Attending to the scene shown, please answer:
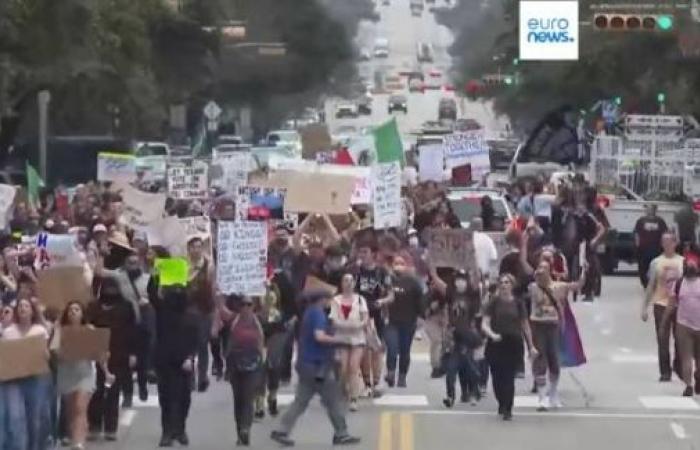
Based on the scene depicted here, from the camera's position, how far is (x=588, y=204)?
34156 mm

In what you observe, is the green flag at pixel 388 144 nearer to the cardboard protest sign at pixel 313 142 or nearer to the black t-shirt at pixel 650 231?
the black t-shirt at pixel 650 231

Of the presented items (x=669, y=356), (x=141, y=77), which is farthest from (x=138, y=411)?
(x=141, y=77)

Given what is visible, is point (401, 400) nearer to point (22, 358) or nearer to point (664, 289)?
point (664, 289)

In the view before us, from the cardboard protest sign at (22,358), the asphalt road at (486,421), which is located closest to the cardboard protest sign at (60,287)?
the cardboard protest sign at (22,358)

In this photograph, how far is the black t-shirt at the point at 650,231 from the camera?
33.8 m

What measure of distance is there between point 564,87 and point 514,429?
58.1 m

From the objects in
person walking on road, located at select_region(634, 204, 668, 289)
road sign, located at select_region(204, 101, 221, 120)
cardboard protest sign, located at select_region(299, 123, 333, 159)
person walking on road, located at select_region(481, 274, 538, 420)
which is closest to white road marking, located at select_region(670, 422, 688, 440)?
person walking on road, located at select_region(481, 274, 538, 420)

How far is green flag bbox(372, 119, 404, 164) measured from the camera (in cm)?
2741

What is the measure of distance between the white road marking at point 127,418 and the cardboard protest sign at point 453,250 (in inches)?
148

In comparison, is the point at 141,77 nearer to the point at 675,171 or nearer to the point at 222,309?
the point at 675,171

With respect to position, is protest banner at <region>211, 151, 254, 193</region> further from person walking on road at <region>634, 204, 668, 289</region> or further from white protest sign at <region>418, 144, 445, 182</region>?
person walking on road at <region>634, 204, 668, 289</region>

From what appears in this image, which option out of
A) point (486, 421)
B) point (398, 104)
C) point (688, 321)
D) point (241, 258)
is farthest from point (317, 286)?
point (398, 104)

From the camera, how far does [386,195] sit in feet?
85.1

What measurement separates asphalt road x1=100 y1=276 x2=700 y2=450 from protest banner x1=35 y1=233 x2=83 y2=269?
64.9 inches
